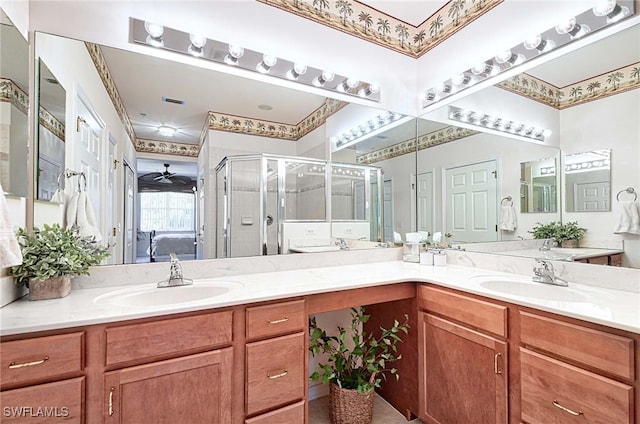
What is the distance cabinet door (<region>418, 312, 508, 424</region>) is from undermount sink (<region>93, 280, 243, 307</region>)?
1074 millimetres

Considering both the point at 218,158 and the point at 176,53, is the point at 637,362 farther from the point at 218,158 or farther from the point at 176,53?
the point at 176,53

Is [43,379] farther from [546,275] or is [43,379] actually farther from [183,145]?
[546,275]

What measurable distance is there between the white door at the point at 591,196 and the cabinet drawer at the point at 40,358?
88.9 inches

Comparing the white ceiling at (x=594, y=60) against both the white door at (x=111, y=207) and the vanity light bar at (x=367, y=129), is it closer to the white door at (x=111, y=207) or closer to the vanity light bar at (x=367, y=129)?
the vanity light bar at (x=367, y=129)

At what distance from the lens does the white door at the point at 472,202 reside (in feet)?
6.63

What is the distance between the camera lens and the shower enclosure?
5.93 feet

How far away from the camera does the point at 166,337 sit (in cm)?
110

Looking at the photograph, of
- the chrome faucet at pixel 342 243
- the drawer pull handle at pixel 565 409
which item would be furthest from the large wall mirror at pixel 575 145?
the chrome faucet at pixel 342 243

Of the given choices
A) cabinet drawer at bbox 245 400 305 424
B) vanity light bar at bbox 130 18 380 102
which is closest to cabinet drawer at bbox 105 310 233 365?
cabinet drawer at bbox 245 400 305 424

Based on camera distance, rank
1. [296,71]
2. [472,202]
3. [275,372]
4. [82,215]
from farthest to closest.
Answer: [472,202]
[296,71]
[82,215]
[275,372]

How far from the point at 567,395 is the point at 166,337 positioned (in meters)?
1.46

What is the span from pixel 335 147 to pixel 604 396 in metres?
1.82

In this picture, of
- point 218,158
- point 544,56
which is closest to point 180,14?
point 218,158

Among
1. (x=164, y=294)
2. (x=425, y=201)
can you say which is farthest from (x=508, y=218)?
(x=164, y=294)
